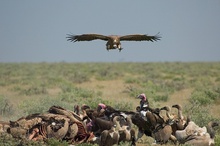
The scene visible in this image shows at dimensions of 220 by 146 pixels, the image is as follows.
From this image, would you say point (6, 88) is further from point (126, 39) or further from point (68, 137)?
point (68, 137)

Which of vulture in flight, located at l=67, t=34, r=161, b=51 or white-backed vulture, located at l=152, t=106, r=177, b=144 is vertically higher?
vulture in flight, located at l=67, t=34, r=161, b=51

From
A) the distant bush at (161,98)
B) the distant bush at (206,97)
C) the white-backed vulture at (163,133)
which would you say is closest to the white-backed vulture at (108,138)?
the white-backed vulture at (163,133)

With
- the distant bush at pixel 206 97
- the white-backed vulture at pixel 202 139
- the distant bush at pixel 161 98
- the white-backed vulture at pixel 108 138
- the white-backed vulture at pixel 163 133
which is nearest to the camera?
the white-backed vulture at pixel 108 138

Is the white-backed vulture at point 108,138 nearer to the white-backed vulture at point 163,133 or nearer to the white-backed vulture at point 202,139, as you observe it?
the white-backed vulture at point 163,133

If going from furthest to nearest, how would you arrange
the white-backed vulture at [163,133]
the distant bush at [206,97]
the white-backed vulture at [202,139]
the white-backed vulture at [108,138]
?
the distant bush at [206,97] < the white-backed vulture at [163,133] < the white-backed vulture at [202,139] < the white-backed vulture at [108,138]

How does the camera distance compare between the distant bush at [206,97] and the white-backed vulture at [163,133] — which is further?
the distant bush at [206,97]

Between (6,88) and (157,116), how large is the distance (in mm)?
16979

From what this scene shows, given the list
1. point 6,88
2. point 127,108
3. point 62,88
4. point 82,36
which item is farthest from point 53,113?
point 6,88

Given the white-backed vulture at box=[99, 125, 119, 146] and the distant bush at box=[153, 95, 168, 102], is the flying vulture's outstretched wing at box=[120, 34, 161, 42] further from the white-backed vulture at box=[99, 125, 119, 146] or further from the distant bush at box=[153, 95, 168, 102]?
the distant bush at box=[153, 95, 168, 102]

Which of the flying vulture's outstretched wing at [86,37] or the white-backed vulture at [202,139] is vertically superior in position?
the flying vulture's outstretched wing at [86,37]

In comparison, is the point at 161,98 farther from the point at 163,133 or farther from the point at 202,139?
the point at 202,139

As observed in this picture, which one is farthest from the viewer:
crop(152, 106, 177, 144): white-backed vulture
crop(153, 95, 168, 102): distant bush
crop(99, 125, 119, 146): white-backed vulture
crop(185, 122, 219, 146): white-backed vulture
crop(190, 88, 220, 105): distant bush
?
crop(153, 95, 168, 102): distant bush

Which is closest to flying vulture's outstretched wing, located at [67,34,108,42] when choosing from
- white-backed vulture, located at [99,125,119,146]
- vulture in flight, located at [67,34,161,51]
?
vulture in flight, located at [67,34,161,51]

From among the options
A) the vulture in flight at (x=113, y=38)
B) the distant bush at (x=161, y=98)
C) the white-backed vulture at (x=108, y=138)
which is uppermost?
the vulture in flight at (x=113, y=38)
